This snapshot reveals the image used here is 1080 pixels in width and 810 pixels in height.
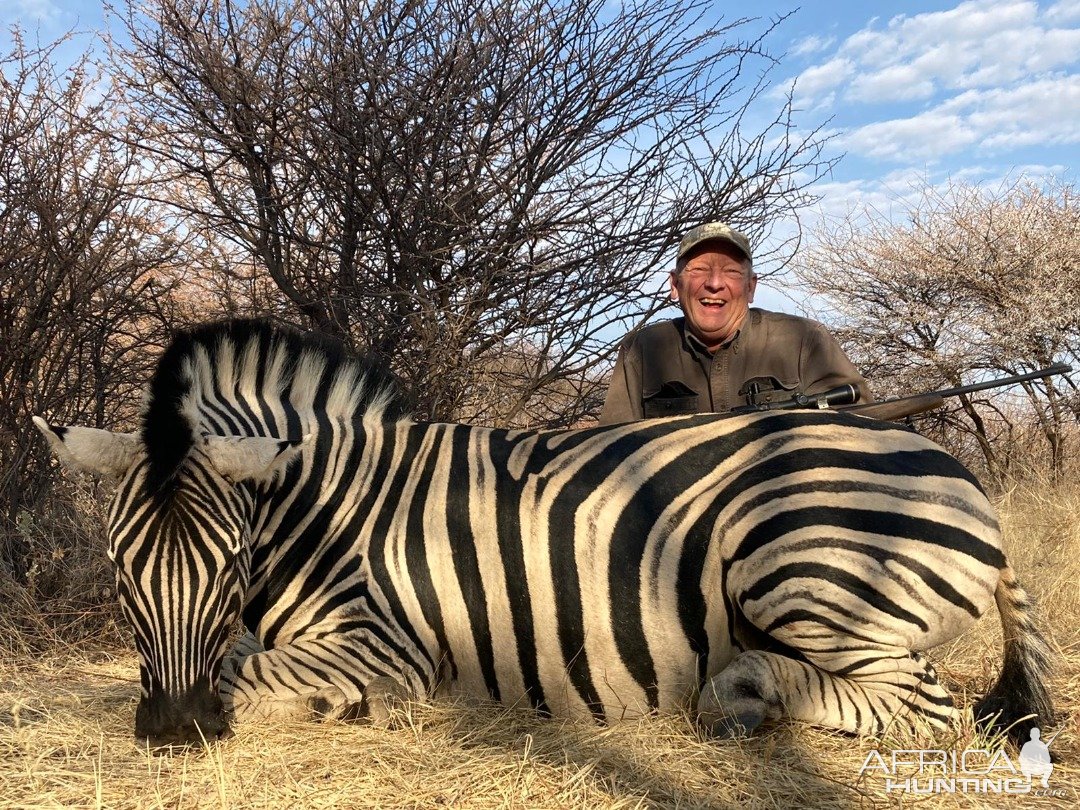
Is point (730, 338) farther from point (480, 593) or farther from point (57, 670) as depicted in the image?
point (57, 670)

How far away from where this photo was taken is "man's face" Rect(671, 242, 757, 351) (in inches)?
177

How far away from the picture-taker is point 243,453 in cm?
252

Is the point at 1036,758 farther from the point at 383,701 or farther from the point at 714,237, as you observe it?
the point at 714,237

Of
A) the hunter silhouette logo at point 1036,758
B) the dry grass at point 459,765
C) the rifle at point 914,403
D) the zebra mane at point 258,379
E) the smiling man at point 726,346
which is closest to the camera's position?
the dry grass at point 459,765

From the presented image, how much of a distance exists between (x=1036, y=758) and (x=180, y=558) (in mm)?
2478

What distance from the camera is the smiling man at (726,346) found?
4445 mm

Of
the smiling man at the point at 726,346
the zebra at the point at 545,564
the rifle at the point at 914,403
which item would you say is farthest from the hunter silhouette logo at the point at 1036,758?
the smiling man at the point at 726,346

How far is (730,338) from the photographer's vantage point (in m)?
4.49

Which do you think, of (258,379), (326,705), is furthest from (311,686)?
(258,379)

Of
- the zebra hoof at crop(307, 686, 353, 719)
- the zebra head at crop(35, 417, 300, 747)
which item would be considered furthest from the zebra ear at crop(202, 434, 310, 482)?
the zebra hoof at crop(307, 686, 353, 719)

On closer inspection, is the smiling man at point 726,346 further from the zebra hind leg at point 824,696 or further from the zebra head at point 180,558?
the zebra head at point 180,558

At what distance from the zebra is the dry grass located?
0.10m

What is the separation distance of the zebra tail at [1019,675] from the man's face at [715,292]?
2.05m

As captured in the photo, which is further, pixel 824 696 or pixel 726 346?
pixel 726 346
